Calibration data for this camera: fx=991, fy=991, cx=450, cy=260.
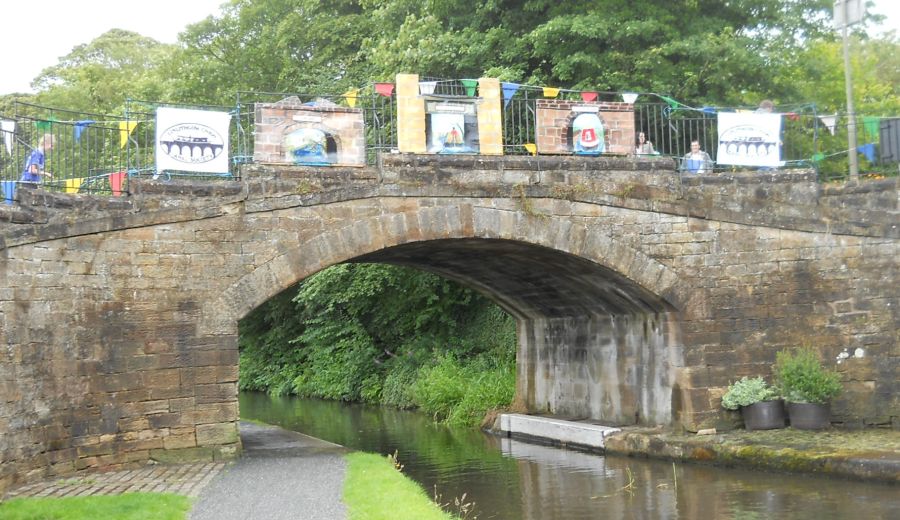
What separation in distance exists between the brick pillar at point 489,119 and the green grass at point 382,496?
4.91 metres

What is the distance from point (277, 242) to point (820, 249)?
7.74 metres

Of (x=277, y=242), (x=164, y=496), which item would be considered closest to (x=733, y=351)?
(x=277, y=242)

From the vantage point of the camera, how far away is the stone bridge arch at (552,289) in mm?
12711

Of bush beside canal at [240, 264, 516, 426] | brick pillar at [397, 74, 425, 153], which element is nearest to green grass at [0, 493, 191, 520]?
brick pillar at [397, 74, 425, 153]

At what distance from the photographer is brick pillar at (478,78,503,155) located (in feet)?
47.4

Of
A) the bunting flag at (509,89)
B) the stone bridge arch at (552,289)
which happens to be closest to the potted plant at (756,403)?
the stone bridge arch at (552,289)

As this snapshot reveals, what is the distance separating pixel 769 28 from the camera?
21.5 meters

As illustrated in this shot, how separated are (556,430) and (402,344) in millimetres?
9976

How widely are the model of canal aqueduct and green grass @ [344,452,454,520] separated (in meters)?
1.99

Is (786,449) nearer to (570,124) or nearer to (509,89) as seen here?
(570,124)

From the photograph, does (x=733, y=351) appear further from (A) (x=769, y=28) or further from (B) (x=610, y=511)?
(A) (x=769, y=28)

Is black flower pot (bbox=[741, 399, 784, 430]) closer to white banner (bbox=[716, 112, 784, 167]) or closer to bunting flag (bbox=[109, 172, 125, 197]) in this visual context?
white banner (bbox=[716, 112, 784, 167])

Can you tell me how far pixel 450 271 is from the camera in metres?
17.5

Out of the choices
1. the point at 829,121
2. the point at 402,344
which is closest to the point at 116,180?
the point at 829,121
